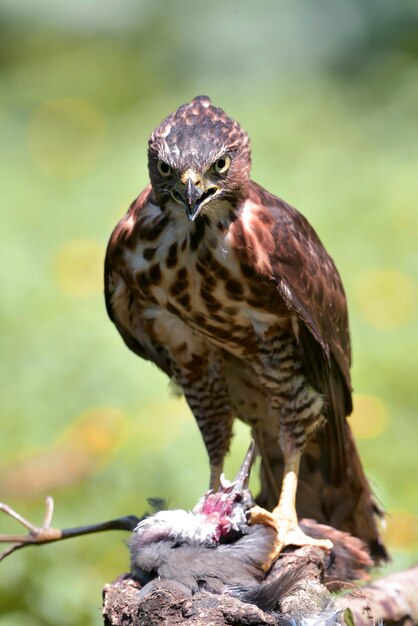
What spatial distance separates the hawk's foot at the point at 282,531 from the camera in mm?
4079

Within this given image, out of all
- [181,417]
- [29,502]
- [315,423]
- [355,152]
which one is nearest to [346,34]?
[355,152]

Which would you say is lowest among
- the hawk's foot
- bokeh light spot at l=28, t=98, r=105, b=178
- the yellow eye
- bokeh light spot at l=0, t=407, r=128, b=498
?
the hawk's foot

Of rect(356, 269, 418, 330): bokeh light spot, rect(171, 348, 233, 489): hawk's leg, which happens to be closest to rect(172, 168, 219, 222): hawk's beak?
rect(171, 348, 233, 489): hawk's leg

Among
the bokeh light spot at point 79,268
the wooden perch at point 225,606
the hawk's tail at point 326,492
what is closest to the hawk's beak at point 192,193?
the wooden perch at point 225,606

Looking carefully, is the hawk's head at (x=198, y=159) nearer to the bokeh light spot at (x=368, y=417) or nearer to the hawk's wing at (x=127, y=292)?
the hawk's wing at (x=127, y=292)

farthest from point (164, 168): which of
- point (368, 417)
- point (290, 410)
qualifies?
point (368, 417)

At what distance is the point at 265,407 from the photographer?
4.77 metres

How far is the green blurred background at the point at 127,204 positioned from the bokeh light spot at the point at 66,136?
0.06 feet

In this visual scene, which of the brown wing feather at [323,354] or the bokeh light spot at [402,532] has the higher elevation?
the bokeh light spot at [402,532]

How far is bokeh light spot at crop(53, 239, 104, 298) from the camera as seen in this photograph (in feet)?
25.4

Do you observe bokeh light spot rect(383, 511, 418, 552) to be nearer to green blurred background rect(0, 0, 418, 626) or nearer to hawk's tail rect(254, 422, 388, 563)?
green blurred background rect(0, 0, 418, 626)

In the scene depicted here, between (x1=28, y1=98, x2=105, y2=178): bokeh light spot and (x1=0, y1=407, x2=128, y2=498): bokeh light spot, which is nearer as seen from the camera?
(x1=0, y1=407, x2=128, y2=498): bokeh light spot

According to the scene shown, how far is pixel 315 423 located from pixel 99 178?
484 cm

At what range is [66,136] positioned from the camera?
9805mm
